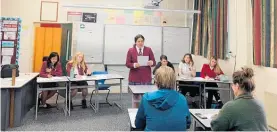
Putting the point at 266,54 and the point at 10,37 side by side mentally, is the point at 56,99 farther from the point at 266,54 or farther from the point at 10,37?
the point at 266,54

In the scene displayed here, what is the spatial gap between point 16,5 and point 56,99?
8.69ft

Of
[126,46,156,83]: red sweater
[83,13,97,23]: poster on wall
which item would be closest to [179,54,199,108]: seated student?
[126,46,156,83]: red sweater

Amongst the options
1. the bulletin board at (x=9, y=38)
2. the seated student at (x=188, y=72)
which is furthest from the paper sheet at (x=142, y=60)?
the bulletin board at (x=9, y=38)

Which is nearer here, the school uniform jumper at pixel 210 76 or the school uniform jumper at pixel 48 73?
the school uniform jumper at pixel 48 73

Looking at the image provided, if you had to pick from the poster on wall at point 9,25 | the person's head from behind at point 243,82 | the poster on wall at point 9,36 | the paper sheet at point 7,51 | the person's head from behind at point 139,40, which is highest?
the poster on wall at point 9,25

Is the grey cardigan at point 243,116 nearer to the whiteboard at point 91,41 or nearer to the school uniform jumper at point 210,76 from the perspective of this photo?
the school uniform jumper at point 210,76

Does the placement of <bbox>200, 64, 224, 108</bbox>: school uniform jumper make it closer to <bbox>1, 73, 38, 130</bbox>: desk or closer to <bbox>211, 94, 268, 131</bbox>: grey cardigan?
<bbox>211, 94, 268, 131</bbox>: grey cardigan

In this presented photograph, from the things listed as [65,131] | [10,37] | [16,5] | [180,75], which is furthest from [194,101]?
[16,5]

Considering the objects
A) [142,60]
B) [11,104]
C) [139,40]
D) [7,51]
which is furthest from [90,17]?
[11,104]

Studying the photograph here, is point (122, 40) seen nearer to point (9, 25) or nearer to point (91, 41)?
point (91, 41)

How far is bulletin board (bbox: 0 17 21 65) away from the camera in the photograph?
5.29 metres

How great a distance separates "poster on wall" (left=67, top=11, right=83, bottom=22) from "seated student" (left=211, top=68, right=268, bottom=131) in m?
5.14

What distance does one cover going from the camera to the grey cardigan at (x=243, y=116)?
144 cm

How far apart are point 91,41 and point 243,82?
191 inches
